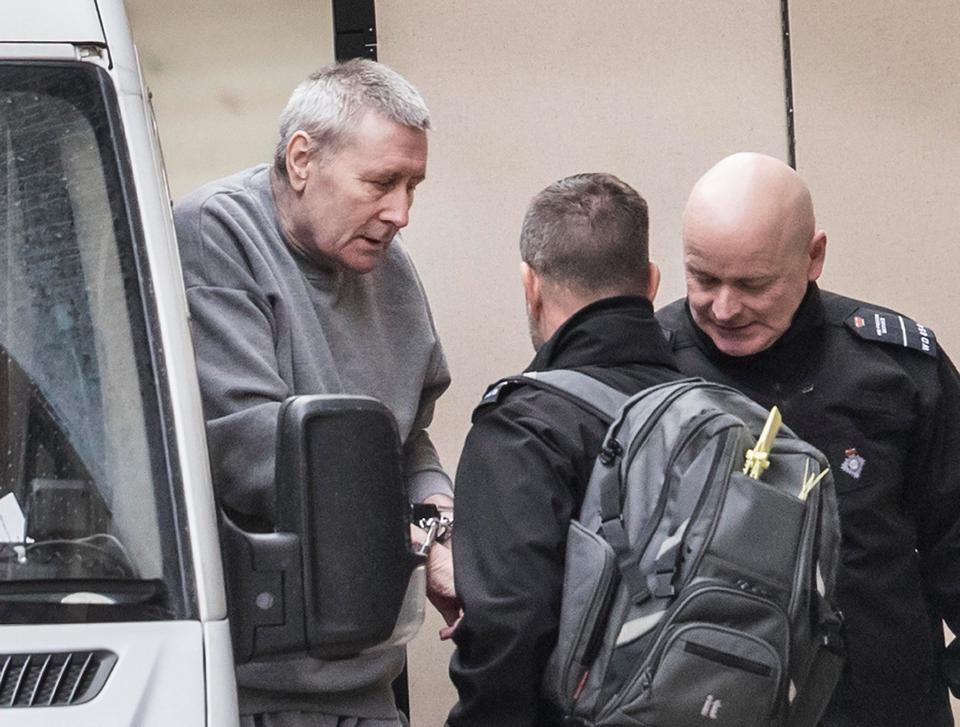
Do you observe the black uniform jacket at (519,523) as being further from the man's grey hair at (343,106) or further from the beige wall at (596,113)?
the beige wall at (596,113)

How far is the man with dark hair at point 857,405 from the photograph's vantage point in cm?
363

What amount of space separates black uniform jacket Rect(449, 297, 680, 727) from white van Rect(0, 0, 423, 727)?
459mm

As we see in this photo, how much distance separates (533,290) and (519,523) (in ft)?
1.70

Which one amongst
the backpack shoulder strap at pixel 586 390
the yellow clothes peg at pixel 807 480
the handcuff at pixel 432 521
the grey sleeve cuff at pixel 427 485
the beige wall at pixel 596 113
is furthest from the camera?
the beige wall at pixel 596 113

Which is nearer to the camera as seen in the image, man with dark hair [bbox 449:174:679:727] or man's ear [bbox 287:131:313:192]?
man with dark hair [bbox 449:174:679:727]

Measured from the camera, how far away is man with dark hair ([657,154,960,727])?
11.9 ft

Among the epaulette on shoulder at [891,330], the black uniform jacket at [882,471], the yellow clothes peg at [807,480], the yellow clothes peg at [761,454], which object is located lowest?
the black uniform jacket at [882,471]

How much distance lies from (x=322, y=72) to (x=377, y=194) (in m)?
0.29

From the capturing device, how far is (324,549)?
7.99 ft

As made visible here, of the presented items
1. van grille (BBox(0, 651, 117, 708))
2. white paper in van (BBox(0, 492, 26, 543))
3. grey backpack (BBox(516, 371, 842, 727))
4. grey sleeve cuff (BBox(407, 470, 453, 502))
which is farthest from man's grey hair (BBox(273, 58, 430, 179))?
van grille (BBox(0, 651, 117, 708))

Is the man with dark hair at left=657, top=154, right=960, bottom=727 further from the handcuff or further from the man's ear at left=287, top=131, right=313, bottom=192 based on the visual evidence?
the man's ear at left=287, top=131, right=313, bottom=192

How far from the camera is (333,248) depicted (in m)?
3.37

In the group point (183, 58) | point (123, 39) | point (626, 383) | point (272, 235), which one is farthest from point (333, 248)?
point (183, 58)

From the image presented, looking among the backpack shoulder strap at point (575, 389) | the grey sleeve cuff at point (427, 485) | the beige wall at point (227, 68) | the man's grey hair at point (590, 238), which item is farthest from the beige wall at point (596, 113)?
the backpack shoulder strap at point (575, 389)
